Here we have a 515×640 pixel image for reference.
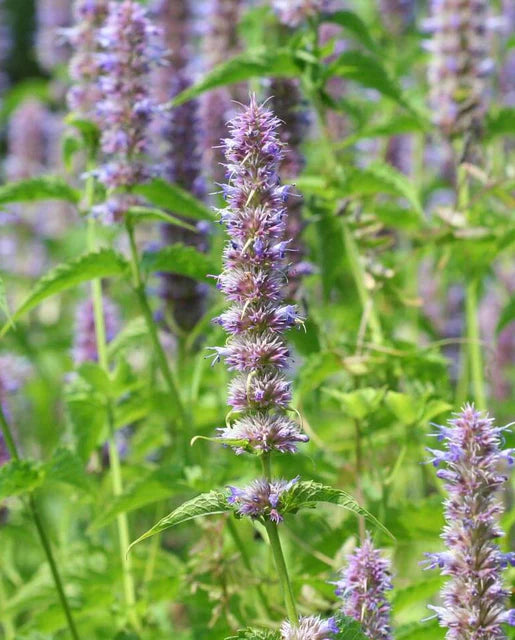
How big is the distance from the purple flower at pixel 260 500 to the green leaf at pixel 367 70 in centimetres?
160

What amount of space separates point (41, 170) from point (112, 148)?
4439 mm

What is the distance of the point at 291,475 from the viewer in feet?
9.43

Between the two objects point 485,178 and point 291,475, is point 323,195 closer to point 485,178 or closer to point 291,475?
point 485,178

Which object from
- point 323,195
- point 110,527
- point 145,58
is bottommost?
point 110,527

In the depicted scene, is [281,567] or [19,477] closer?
[281,567]

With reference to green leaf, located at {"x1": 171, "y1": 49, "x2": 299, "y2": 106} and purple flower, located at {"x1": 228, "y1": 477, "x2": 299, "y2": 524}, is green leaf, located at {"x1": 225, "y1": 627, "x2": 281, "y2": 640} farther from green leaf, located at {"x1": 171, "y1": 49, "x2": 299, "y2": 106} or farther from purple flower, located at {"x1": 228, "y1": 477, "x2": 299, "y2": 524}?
green leaf, located at {"x1": 171, "y1": 49, "x2": 299, "y2": 106}

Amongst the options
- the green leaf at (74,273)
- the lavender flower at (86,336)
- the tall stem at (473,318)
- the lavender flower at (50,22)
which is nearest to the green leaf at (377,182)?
the tall stem at (473,318)

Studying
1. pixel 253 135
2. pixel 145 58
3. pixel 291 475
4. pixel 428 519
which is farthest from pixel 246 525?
pixel 253 135

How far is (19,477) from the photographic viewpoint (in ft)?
7.41

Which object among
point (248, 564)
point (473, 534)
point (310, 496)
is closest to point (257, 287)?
point (310, 496)

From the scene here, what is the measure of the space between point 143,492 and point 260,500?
2.90 feet

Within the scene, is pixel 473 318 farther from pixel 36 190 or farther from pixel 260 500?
pixel 260 500

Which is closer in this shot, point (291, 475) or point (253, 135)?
point (253, 135)

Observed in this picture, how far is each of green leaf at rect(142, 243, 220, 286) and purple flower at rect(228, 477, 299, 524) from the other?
1.07 meters
